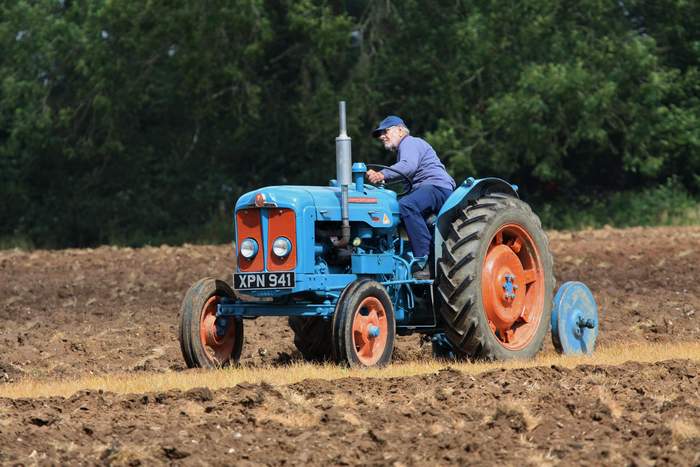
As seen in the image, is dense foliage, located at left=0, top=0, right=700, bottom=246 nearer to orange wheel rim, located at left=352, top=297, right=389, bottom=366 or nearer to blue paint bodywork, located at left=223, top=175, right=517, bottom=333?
blue paint bodywork, located at left=223, top=175, right=517, bottom=333

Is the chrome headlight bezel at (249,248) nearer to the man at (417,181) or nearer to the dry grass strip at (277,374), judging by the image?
the dry grass strip at (277,374)

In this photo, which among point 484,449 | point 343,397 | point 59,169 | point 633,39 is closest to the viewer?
point 484,449

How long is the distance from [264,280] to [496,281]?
178cm

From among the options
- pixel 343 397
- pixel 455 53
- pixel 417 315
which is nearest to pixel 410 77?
pixel 455 53

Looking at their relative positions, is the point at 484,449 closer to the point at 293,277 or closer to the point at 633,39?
the point at 293,277

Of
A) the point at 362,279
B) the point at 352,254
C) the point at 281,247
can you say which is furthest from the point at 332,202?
the point at 362,279

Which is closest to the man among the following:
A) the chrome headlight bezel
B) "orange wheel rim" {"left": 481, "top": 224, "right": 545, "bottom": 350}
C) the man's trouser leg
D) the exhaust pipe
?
the man's trouser leg

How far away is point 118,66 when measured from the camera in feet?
91.6

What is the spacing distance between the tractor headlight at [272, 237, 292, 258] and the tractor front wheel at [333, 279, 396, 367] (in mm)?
499

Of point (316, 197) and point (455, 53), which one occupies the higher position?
point (455, 53)

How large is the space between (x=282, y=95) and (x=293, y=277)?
21.3m

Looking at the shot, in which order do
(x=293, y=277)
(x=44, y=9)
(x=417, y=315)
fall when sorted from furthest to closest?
(x=44, y=9), (x=417, y=315), (x=293, y=277)

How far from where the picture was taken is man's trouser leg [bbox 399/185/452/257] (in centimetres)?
977

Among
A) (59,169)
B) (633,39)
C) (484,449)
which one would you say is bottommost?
(484,449)
